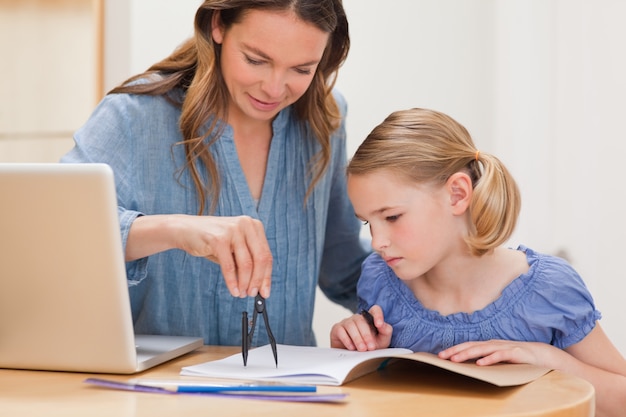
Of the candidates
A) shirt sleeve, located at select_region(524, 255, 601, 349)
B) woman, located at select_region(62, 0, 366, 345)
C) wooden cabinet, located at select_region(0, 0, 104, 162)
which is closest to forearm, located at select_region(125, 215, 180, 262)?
woman, located at select_region(62, 0, 366, 345)

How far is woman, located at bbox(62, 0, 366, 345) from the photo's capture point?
1.40 m

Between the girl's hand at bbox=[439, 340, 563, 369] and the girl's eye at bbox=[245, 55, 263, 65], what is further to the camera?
the girl's eye at bbox=[245, 55, 263, 65]

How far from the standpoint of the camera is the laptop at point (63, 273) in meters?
0.99

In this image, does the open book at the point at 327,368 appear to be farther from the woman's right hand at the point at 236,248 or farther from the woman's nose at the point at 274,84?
the woman's nose at the point at 274,84

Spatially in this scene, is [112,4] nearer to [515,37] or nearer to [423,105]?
[423,105]

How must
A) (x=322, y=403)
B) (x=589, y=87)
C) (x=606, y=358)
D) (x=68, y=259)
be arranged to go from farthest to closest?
(x=589, y=87), (x=606, y=358), (x=68, y=259), (x=322, y=403)

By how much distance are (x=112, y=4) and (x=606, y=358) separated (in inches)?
75.3

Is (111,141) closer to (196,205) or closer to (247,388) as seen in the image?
(196,205)

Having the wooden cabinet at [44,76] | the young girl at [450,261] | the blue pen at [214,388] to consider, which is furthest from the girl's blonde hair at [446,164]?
the wooden cabinet at [44,76]

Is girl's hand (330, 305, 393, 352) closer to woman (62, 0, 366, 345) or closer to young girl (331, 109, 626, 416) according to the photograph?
young girl (331, 109, 626, 416)

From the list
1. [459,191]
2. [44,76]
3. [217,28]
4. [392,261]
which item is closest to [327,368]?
[392,261]

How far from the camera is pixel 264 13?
137cm

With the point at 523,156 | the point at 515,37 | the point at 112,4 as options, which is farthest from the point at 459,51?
the point at 112,4

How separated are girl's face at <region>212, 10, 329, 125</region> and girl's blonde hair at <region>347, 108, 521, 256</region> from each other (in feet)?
0.57
